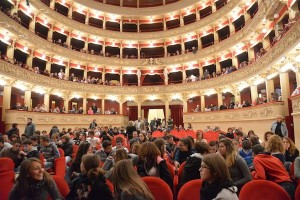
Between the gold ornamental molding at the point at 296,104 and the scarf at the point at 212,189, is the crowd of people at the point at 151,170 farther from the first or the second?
the gold ornamental molding at the point at 296,104

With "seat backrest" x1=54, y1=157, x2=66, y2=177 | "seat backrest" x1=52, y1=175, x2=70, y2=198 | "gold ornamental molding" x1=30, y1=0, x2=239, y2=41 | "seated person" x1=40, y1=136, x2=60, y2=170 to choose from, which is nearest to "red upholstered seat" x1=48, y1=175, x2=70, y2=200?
"seat backrest" x1=52, y1=175, x2=70, y2=198

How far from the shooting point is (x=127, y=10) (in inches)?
1126

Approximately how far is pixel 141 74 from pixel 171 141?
21.4 metres

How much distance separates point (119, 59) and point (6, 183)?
23.8 meters

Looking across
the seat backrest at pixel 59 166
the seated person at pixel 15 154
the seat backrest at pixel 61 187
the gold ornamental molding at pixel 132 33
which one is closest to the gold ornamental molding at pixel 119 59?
the gold ornamental molding at pixel 132 33

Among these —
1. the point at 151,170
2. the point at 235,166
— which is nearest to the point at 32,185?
the point at 151,170

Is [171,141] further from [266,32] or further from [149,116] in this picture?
[149,116]

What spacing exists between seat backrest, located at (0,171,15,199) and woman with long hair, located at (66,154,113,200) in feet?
6.23

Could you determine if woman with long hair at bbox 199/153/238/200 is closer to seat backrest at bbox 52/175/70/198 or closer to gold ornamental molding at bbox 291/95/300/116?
seat backrest at bbox 52/175/70/198

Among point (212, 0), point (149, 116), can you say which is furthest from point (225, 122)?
point (212, 0)

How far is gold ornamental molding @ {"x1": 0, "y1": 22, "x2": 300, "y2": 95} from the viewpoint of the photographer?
11.9 meters

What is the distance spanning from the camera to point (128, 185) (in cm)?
225

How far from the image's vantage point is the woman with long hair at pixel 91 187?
8.18 feet

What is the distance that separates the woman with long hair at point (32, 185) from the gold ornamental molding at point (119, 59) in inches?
650
